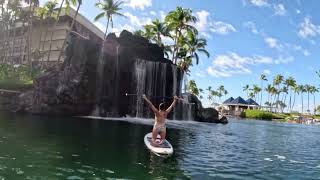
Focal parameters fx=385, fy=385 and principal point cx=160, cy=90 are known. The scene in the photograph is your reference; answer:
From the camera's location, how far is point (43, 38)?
91.9 metres

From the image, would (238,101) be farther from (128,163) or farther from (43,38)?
(128,163)

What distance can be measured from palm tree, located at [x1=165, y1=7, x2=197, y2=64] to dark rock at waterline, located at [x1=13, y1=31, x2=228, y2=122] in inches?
747

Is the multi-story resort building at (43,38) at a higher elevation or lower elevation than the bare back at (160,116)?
higher

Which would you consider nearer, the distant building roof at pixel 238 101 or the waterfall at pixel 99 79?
the waterfall at pixel 99 79

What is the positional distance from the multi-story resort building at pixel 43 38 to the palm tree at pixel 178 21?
17.8 metres

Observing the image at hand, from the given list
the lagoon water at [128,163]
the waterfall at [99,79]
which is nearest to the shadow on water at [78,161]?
the lagoon water at [128,163]

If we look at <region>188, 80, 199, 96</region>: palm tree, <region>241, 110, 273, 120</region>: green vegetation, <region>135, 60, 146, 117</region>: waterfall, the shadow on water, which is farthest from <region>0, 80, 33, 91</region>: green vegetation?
<region>188, 80, 199, 96</region>: palm tree

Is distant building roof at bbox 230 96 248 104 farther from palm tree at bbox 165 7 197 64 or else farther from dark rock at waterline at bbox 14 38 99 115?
dark rock at waterline at bbox 14 38 99 115

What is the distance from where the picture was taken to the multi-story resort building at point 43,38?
87.2 metres

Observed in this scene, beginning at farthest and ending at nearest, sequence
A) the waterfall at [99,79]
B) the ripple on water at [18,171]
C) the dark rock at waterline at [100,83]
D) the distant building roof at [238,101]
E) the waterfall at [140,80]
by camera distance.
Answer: the distant building roof at [238,101], the waterfall at [140,80], the waterfall at [99,79], the dark rock at waterline at [100,83], the ripple on water at [18,171]

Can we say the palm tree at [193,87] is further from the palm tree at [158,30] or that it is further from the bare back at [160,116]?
the bare back at [160,116]

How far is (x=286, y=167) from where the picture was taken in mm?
19891

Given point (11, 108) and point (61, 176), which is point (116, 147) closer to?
point (61, 176)

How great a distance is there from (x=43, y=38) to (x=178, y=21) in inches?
1327
